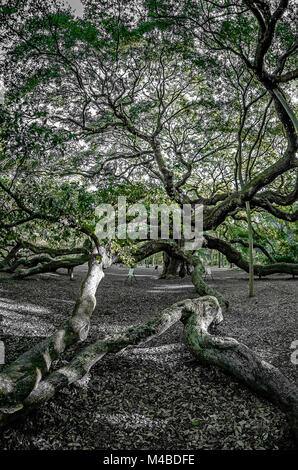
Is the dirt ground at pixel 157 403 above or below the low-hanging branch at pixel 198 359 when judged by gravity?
below

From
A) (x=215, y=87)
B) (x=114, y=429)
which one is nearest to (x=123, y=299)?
(x=114, y=429)

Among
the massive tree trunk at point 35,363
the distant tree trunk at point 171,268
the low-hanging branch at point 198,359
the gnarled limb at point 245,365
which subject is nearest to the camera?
the massive tree trunk at point 35,363

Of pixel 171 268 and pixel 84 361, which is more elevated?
pixel 171 268

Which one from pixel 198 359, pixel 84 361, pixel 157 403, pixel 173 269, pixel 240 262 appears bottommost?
pixel 157 403

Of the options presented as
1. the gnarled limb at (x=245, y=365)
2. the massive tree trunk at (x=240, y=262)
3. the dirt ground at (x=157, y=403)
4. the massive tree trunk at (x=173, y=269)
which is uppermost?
the massive tree trunk at (x=240, y=262)

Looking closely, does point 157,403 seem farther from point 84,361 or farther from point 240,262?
point 240,262

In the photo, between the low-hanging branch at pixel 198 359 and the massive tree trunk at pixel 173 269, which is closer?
the low-hanging branch at pixel 198 359

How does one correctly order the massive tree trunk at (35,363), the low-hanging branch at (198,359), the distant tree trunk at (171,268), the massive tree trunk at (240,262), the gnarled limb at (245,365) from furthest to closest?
1. the distant tree trunk at (171,268)
2. the massive tree trunk at (240,262)
3. the gnarled limb at (245,365)
4. the low-hanging branch at (198,359)
5. the massive tree trunk at (35,363)

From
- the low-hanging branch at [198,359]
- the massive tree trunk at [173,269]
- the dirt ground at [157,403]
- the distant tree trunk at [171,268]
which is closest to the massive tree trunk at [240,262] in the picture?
the distant tree trunk at [171,268]

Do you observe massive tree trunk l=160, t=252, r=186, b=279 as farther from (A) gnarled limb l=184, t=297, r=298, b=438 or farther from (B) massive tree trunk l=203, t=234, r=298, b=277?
(A) gnarled limb l=184, t=297, r=298, b=438

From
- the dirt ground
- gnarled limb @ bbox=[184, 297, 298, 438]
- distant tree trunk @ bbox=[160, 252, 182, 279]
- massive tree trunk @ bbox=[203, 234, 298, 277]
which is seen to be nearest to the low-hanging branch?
gnarled limb @ bbox=[184, 297, 298, 438]

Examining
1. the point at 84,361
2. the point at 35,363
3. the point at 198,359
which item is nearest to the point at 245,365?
the point at 198,359

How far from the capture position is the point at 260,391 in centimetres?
237

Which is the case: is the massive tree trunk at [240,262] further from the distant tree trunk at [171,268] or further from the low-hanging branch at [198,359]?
the low-hanging branch at [198,359]
